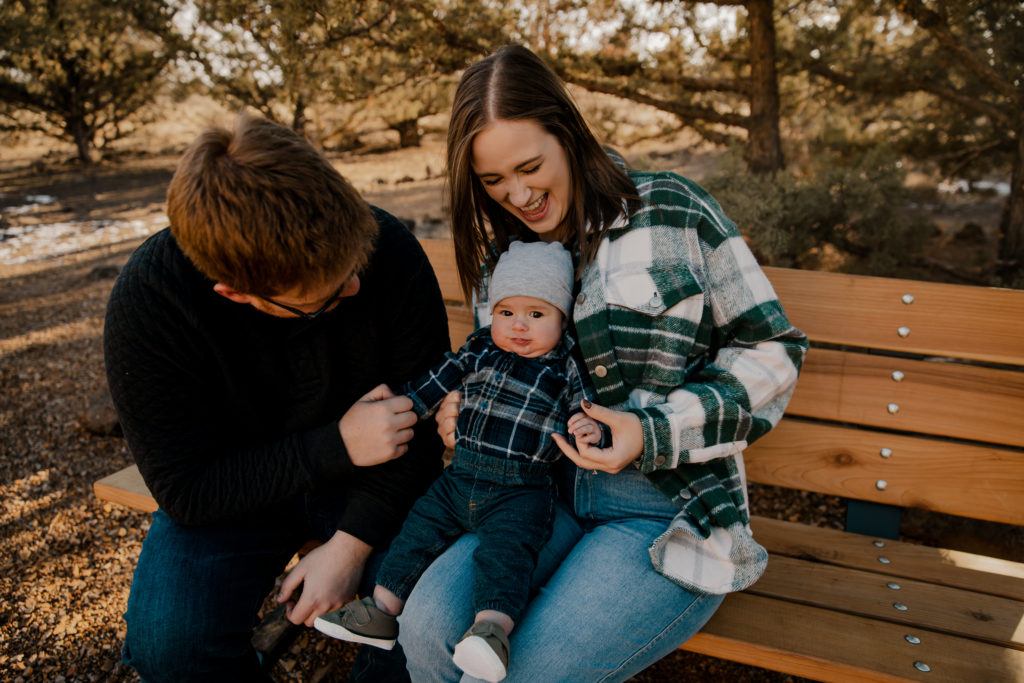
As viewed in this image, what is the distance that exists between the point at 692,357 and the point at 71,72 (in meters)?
14.4

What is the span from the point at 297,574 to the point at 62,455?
2466mm

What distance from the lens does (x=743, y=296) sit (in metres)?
1.86

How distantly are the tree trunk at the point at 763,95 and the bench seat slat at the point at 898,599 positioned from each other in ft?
9.97

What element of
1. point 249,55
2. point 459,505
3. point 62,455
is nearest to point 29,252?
point 249,55

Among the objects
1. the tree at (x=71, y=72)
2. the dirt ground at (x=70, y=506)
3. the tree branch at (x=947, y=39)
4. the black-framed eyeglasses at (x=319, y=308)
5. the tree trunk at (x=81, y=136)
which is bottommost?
the dirt ground at (x=70, y=506)

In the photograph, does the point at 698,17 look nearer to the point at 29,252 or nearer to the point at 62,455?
the point at 62,455

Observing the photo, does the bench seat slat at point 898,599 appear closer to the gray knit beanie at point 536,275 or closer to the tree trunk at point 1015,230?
the gray knit beanie at point 536,275

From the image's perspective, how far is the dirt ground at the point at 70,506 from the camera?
2.44 metres

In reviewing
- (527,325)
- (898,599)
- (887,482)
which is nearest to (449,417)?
(527,325)

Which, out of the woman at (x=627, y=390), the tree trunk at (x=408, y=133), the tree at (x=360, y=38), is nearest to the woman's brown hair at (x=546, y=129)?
the woman at (x=627, y=390)

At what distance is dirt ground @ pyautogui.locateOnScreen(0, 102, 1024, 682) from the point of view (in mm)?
2436

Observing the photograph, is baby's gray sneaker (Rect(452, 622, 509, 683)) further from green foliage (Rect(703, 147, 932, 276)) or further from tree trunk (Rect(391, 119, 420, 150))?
tree trunk (Rect(391, 119, 420, 150))

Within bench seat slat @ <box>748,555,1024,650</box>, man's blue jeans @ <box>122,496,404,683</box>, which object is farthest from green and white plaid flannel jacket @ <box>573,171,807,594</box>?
man's blue jeans @ <box>122,496,404,683</box>

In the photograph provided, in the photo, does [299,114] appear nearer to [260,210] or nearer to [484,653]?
[260,210]
